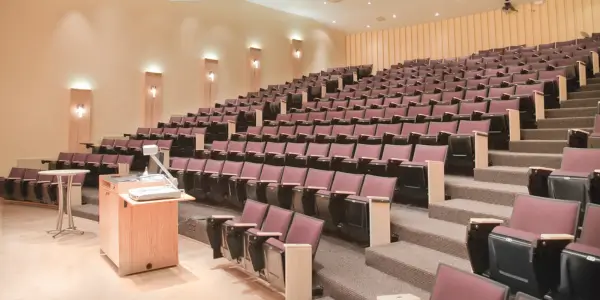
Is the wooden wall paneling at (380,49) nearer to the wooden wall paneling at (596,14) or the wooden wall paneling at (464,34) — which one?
the wooden wall paneling at (464,34)

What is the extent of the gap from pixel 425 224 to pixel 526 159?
72 centimetres

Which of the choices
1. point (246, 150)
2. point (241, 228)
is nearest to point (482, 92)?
point (246, 150)

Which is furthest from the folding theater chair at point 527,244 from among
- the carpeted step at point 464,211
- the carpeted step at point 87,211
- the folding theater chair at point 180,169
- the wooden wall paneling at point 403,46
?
the wooden wall paneling at point 403,46

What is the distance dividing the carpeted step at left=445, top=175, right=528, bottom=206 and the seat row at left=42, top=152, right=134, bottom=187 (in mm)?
2501

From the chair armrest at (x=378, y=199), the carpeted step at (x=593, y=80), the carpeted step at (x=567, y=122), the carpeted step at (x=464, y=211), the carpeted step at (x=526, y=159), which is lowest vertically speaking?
the carpeted step at (x=464, y=211)

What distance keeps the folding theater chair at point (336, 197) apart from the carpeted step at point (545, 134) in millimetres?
1176

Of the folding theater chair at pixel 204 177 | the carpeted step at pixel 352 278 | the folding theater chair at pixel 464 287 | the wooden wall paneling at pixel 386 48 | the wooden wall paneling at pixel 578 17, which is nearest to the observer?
the folding theater chair at pixel 464 287

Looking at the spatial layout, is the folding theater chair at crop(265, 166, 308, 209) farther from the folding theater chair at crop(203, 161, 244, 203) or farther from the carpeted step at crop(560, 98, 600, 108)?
the carpeted step at crop(560, 98, 600, 108)

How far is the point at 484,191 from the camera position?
1.71 metres

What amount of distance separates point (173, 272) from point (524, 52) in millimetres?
4441

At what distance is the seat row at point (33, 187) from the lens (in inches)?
120

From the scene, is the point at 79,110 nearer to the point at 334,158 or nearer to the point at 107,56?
the point at 107,56

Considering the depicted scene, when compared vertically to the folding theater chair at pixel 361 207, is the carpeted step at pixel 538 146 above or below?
above

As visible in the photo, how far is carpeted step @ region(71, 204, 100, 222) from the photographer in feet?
8.98
